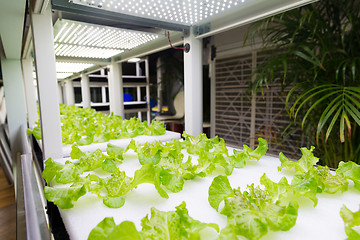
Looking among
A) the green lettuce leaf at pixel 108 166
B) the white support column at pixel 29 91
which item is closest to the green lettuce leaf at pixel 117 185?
the green lettuce leaf at pixel 108 166

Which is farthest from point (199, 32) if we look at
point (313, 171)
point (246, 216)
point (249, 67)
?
point (249, 67)

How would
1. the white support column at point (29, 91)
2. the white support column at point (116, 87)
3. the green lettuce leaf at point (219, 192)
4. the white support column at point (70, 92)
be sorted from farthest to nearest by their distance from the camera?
the white support column at point (70, 92) < the white support column at point (29, 91) < the white support column at point (116, 87) < the green lettuce leaf at point (219, 192)

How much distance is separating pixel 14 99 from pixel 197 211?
2.96m

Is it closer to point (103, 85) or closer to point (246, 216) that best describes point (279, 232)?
point (246, 216)

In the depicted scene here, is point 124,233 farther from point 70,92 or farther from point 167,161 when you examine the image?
point 70,92

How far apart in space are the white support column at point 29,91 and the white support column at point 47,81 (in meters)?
1.79

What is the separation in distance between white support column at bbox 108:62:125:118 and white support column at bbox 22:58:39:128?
0.94 metres

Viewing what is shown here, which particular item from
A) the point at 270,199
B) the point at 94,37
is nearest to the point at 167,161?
the point at 270,199

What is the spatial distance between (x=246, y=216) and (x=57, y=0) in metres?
1.01

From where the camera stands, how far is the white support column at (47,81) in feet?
2.88

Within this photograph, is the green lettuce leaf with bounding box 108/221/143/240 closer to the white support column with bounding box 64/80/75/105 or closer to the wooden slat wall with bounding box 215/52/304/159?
the wooden slat wall with bounding box 215/52/304/159

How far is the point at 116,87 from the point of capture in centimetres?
223

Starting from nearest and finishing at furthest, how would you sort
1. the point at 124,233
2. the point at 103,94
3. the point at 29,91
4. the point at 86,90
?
the point at 124,233 → the point at 29,91 → the point at 86,90 → the point at 103,94

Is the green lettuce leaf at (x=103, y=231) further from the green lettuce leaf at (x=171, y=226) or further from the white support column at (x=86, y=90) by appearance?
the white support column at (x=86, y=90)
